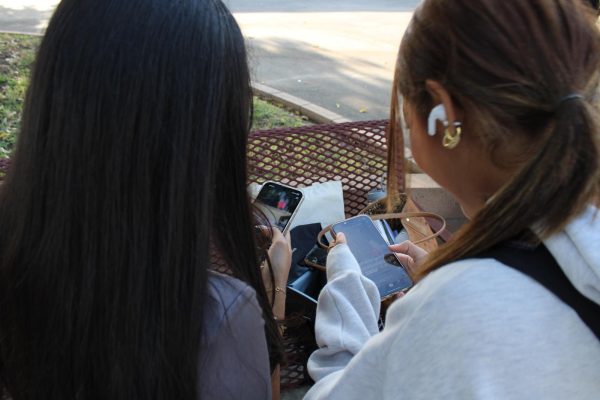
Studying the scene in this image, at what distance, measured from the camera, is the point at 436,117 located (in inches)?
37.9

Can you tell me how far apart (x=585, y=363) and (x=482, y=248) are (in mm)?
200

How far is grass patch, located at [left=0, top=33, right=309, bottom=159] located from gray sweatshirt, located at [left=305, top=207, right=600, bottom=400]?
2953 millimetres

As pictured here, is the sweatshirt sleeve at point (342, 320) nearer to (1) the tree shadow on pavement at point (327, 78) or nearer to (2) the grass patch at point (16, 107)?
(2) the grass patch at point (16, 107)

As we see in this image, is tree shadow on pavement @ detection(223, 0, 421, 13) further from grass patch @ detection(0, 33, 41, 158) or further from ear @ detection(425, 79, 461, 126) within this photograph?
ear @ detection(425, 79, 461, 126)

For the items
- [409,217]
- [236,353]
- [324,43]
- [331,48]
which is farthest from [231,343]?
[324,43]

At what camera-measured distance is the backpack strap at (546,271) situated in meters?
0.79

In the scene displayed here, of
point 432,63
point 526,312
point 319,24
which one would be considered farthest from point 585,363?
point 319,24

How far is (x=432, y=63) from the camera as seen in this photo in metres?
0.96

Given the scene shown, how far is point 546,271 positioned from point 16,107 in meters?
4.26

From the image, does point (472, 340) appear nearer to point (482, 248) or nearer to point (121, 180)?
point (482, 248)

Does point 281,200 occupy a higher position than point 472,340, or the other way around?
point 472,340

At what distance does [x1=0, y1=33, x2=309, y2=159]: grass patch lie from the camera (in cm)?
383

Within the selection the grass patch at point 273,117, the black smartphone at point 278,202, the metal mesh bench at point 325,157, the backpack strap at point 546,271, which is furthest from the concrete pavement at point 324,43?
the backpack strap at point 546,271

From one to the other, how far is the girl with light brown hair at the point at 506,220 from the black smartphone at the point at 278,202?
0.91 m
